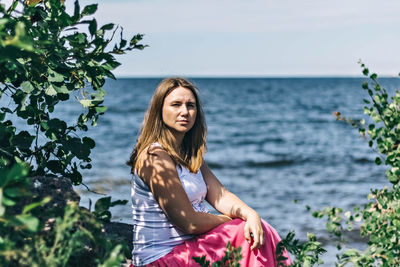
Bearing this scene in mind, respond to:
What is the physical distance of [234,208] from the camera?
369 centimetres

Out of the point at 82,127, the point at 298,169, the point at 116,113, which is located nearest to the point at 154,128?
the point at 82,127

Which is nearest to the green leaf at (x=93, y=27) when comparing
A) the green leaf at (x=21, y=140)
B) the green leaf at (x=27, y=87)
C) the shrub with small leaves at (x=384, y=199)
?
the green leaf at (x=27, y=87)

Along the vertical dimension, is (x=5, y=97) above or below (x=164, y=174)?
above

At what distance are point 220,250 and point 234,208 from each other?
19.3 inches

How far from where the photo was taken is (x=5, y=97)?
3375 mm

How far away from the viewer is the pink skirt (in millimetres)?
3250

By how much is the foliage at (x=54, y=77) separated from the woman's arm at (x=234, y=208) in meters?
1.01

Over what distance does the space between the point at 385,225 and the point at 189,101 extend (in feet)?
5.41

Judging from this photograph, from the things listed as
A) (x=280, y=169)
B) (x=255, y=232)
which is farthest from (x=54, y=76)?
(x=280, y=169)

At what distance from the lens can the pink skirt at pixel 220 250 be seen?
10.7ft

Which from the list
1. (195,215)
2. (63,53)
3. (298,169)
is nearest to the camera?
(63,53)

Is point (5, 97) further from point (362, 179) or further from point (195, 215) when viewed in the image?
point (362, 179)

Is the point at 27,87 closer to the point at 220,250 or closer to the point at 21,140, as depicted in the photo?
the point at 21,140

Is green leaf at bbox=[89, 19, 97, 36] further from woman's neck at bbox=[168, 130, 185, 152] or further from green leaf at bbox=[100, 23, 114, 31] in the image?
woman's neck at bbox=[168, 130, 185, 152]
